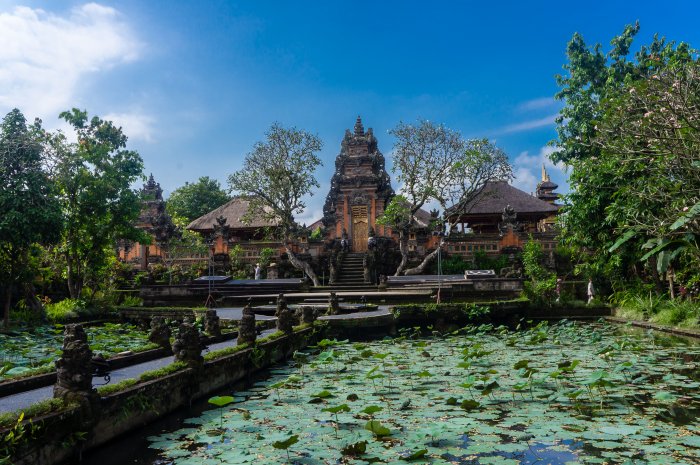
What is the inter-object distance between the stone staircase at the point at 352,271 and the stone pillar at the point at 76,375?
18.6 m

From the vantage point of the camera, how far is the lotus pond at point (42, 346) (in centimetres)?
824

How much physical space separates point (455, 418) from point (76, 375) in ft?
12.1

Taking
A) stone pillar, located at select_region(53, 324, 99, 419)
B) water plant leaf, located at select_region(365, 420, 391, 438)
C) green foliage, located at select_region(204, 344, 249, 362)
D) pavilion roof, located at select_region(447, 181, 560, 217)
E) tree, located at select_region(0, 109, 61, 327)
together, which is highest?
pavilion roof, located at select_region(447, 181, 560, 217)

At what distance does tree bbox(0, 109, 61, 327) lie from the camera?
1400cm

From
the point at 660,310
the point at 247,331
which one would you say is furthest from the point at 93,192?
the point at 660,310

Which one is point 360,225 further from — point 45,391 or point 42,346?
point 45,391

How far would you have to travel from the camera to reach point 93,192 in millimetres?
17969

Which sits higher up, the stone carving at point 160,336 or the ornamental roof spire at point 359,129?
the ornamental roof spire at point 359,129

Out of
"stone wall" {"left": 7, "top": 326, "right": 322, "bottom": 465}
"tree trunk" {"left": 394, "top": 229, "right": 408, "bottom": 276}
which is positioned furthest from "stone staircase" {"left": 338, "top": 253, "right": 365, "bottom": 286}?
"stone wall" {"left": 7, "top": 326, "right": 322, "bottom": 465}

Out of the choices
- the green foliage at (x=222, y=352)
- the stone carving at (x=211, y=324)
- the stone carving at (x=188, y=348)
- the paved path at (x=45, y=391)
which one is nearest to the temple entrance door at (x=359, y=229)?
the stone carving at (x=211, y=324)

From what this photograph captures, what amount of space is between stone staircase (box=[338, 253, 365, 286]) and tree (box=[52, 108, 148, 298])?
910 centimetres

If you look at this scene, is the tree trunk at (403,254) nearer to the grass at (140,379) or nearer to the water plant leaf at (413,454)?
the grass at (140,379)

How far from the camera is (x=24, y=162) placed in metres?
14.7

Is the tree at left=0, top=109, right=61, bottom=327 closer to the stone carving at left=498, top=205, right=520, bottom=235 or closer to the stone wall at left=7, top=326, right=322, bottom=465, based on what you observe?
the stone wall at left=7, top=326, right=322, bottom=465
